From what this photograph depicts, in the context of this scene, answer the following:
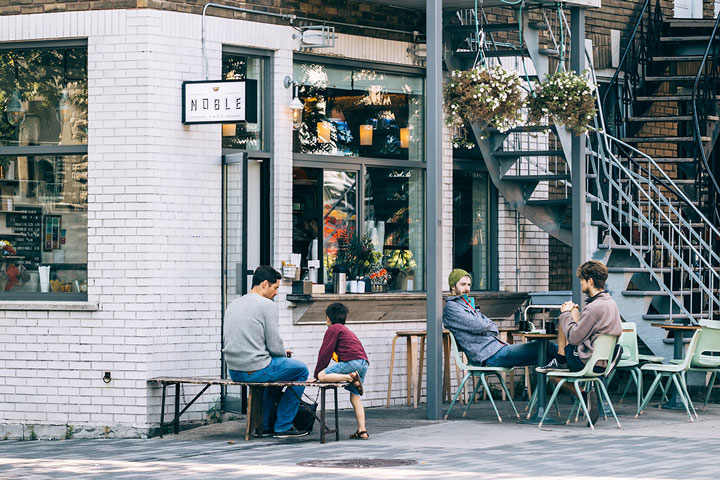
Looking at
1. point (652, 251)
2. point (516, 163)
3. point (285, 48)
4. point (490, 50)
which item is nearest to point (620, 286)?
point (652, 251)

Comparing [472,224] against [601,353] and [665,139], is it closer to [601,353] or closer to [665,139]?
[665,139]

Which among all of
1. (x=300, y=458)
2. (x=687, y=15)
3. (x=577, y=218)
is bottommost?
(x=300, y=458)

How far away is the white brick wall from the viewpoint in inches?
469

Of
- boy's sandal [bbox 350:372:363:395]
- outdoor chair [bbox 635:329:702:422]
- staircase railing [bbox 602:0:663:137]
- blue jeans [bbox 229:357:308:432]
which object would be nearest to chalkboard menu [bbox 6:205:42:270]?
blue jeans [bbox 229:357:308:432]

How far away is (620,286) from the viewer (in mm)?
13898

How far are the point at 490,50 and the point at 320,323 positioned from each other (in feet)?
12.6

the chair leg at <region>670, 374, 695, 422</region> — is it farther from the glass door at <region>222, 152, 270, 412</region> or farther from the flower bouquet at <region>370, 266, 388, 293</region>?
the glass door at <region>222, 152, 270, 412</region>

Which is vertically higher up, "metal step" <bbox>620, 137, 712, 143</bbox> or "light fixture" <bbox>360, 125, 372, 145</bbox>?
"metal step" <bbox>620, 137, 712, 143</bbox>

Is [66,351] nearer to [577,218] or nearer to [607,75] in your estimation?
[577,218]

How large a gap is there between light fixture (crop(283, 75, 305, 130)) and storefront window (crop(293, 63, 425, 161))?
0.20 ft

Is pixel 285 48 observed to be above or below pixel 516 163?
above

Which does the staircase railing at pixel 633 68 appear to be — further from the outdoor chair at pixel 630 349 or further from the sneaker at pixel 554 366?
the sneaker at pixel 554 366

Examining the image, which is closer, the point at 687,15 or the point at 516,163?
the point at 516,163

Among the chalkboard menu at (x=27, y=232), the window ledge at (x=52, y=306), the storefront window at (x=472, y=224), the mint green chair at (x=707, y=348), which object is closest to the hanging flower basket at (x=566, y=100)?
the storefront window at (x=472, y=224)
